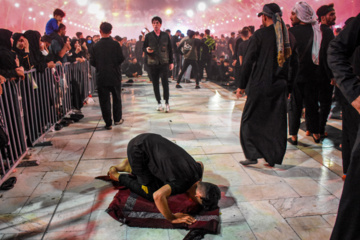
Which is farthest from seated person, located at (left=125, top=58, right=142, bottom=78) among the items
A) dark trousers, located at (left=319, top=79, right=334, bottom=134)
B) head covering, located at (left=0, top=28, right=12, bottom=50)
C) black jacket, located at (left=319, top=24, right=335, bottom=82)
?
black jacket, located at (left=319, top=24, right=335, bottom=82)

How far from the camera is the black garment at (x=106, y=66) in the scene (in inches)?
235

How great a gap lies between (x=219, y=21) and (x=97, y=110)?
81130 millimetres

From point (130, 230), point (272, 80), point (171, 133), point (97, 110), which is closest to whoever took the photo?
point (130, 230)

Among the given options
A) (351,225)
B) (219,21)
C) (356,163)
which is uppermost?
(219,21)

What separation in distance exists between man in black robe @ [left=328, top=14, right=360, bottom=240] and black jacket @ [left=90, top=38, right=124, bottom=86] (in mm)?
4556

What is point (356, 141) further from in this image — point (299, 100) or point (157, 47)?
point (157, 47)

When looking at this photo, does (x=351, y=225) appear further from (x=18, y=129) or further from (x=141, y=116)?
(x=141, y=116)

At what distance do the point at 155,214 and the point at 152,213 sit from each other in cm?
4

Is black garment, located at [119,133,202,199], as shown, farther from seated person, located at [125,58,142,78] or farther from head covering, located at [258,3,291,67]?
seated person, located at [125,58,142,78]

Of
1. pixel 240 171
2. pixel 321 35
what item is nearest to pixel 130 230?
pixel 240 171

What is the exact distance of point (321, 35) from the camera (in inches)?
195

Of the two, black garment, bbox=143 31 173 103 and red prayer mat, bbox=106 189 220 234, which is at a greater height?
black garment, bbox=143 31 173 103

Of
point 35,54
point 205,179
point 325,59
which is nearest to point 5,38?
point 35,54

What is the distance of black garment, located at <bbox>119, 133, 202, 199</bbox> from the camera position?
3006mm
